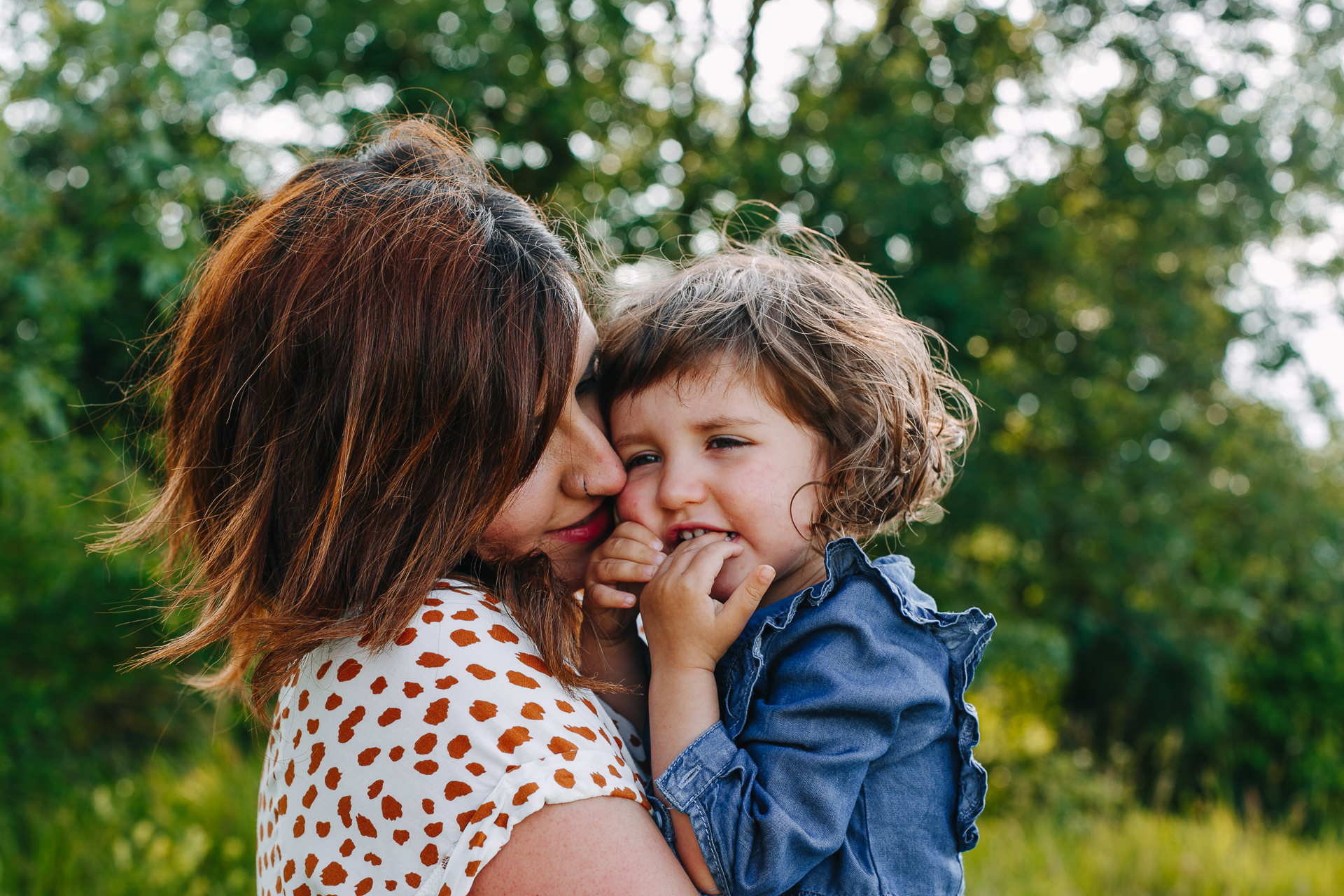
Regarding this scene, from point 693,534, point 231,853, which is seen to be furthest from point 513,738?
point 231,853

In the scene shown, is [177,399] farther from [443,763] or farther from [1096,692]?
[1096,692]

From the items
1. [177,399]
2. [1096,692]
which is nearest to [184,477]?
[177,399]

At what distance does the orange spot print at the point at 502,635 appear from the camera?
4.40ft

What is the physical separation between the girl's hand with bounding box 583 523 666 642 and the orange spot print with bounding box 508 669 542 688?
0.37m

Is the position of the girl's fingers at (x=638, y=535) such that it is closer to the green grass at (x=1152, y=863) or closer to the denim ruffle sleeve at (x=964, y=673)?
the denim ruffle sleeve at (x=964, y=673)

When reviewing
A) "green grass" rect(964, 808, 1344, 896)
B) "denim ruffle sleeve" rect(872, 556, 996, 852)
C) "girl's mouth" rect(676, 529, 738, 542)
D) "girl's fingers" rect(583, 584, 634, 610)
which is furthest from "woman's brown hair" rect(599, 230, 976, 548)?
"green grass" rect(964, 808, 1344, 896)

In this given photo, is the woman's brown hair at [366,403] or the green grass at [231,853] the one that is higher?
the woman's brown hair at [366,403]

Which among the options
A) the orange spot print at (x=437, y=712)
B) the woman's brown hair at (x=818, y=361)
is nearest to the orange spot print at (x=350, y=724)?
the orange spot print at (x=437, y=712)

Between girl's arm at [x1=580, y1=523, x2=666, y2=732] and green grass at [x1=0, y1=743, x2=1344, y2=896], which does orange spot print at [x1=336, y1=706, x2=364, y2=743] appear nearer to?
girl's arm at [x1=580, y1=523, x2=666, y2=732]

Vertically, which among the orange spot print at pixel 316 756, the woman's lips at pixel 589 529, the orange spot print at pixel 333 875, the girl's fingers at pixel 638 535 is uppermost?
the girl's fingers at pixel 638 535

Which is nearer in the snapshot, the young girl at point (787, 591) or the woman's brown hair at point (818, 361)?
the young girl at point (787, 591)

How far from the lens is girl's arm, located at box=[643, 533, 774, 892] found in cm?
151

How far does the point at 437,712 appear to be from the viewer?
1.23 meters

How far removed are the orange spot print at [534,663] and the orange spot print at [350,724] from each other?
0.71 ft
